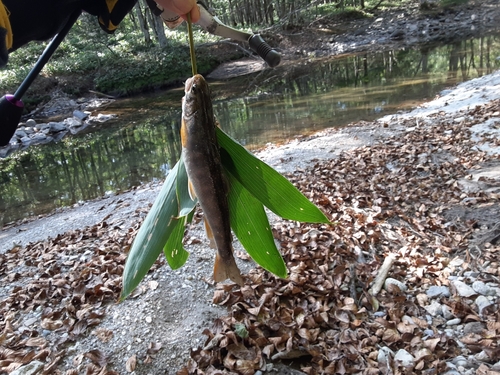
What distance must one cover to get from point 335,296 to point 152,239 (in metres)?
2.16

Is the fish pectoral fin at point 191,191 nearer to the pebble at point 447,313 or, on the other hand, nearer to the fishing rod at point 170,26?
the fishing rod at point 170,26

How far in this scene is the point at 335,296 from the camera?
2.93 m

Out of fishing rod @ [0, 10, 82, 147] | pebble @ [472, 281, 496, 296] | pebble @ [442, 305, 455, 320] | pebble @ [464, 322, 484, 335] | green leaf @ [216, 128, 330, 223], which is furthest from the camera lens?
pebble @ [472, 281, 496, 296]

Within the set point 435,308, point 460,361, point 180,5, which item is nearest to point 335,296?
point 435,308

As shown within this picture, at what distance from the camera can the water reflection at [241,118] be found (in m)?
9.49

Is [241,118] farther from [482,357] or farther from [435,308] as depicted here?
[482,357]

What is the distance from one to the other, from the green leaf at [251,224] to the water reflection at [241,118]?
26.0ft

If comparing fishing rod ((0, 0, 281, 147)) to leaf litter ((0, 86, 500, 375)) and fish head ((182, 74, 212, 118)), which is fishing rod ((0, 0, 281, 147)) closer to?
fish head ((182, 74, 212, 118))

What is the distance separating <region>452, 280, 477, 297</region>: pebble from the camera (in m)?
2.91

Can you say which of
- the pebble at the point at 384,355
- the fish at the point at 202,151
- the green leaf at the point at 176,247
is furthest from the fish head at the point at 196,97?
the pebble at the point at 384,355

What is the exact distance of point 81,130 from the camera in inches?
592

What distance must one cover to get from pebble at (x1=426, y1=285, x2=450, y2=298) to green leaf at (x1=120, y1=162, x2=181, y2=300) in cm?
257

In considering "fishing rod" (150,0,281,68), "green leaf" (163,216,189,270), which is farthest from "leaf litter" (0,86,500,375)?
"fishing rod" (150,0,281,68)

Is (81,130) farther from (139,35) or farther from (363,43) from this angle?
(363,43)
